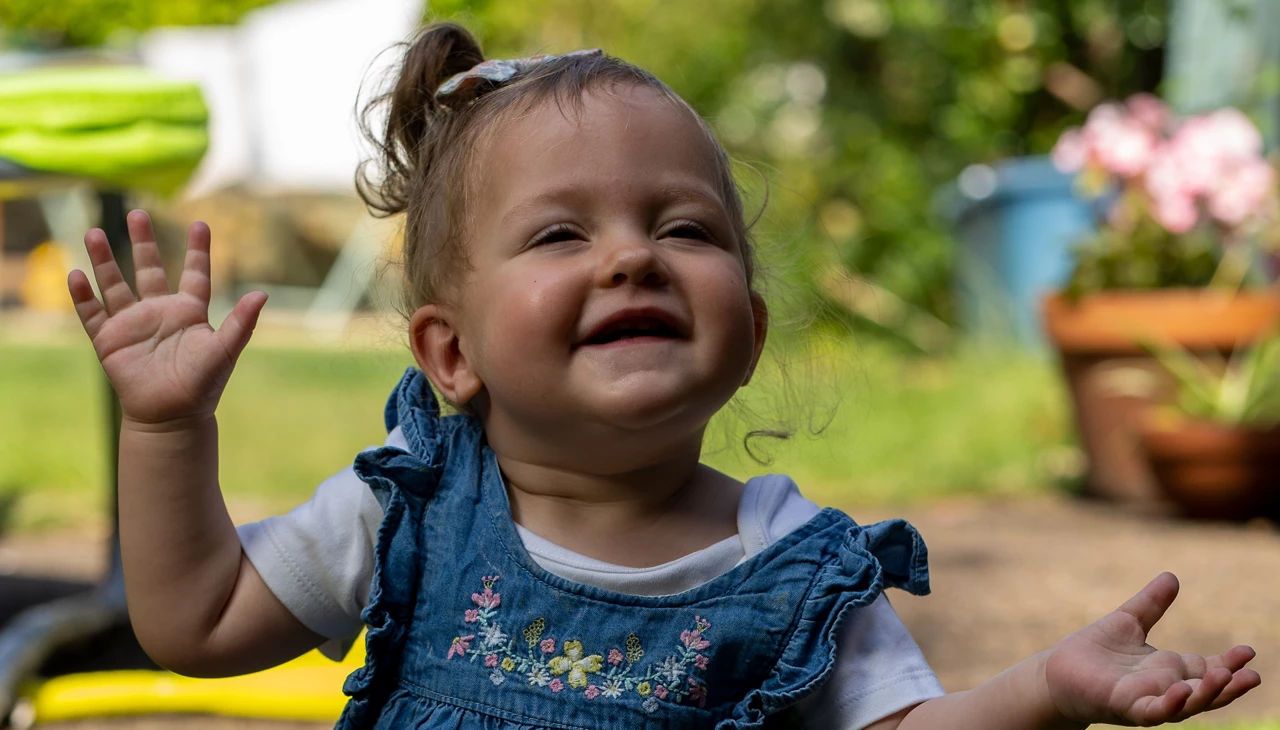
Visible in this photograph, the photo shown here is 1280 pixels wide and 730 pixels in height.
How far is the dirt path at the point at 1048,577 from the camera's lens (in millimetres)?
2709

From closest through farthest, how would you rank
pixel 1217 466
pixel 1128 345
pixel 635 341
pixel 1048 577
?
pixel 635 341
pixel 1048 577
pixel 1217 466
pixel 1128 345

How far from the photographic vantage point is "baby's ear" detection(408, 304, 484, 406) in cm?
142

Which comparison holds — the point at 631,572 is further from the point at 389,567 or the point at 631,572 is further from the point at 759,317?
the point at 759,317

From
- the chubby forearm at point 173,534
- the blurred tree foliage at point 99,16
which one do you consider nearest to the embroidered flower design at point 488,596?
the chubby forearm at point 173,534

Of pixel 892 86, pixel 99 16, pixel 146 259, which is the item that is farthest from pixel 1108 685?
pixel 99 16

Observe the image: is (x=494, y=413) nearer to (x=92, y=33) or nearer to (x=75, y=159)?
(x=75, y=159)

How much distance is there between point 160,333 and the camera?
129 cm

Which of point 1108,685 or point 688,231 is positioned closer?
point 1108,685

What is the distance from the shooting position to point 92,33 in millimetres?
10320

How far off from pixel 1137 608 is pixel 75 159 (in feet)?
5.91

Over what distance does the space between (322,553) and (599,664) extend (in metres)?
0.31

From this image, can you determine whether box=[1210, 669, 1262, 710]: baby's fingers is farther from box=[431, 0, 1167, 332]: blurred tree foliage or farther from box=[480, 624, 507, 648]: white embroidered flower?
box=[431, 0, 1167, 332]: blurred tree foliage

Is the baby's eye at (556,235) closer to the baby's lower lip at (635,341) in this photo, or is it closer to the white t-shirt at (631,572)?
the baby's lower lip at (635,341)

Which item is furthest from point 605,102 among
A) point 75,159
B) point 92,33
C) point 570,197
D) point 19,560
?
point 92,33
